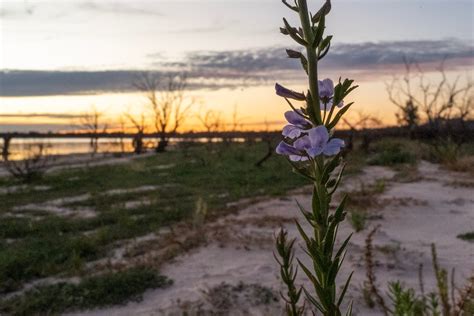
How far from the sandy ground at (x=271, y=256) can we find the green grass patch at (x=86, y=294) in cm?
12

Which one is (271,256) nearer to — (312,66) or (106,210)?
(312,66)

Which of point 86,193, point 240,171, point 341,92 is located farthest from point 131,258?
point 240,171

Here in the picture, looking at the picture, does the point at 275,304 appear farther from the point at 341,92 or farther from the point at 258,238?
the point at 341,92

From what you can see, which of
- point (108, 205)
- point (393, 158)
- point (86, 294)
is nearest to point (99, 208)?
point (108, 205)

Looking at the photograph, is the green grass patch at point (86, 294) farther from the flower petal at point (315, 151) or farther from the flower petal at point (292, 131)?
the flower petal at point (315, 151)

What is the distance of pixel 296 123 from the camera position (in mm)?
1067

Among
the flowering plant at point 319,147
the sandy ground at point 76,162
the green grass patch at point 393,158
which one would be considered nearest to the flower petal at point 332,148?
the flowering plant at point 319,147

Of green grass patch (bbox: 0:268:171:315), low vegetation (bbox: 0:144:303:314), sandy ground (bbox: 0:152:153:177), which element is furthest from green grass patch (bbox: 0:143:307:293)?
sandy ground (bbox: 0:152:153:177)

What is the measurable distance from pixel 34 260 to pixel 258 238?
2.35 metres

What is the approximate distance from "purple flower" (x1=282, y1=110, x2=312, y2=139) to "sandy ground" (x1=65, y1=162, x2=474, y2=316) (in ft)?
4.56

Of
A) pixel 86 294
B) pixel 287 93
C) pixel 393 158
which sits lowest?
pixel 86 294

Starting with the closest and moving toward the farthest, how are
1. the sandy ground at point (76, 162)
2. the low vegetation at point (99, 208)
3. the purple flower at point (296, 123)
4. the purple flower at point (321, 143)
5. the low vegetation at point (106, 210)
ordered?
the purple flower at point (321, 143) < the purple flower at point (296, 123) < the low vegetation at point (106, 210) < the low vegetation at point (99, 208) < the sandy ground at point (76, 162)

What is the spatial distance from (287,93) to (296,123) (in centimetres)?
6

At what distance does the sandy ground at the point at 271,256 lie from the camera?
415 cm
